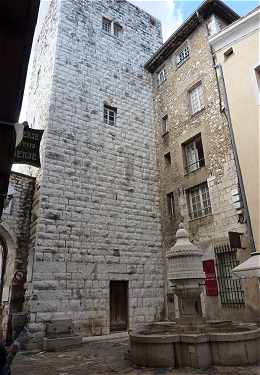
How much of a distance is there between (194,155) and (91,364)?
25.3 ft

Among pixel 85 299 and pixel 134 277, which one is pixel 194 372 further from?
pixel 134 277

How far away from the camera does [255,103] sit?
27.5 feet

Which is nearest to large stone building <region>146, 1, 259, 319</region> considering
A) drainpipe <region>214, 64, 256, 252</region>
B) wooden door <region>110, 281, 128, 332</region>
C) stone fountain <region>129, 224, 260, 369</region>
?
drainpipe <region>214, 64, 256, 252</region>

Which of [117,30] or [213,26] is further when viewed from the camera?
[117,30]

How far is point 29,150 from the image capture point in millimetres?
5207

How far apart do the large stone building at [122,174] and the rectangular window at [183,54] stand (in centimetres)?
6

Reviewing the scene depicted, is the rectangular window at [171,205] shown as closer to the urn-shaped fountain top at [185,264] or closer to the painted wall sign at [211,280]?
the painted wall sign at [211,280]

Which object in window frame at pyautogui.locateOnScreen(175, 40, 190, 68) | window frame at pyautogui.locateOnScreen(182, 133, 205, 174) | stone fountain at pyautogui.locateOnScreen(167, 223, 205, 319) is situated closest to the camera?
stone fountain at pyautogui.locateOnScreen(167, 223, 205, 319)

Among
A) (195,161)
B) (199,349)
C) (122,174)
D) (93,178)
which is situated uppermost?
(195,161)

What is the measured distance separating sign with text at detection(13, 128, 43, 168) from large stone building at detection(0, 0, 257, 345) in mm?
3666

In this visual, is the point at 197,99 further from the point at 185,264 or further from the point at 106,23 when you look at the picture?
the point at 185,264

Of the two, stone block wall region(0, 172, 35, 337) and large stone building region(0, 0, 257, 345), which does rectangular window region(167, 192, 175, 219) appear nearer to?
large stone building region(0, 0, 257, 345)

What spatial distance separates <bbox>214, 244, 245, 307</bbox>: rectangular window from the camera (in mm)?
8172

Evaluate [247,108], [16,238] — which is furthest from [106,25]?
[16,238]
